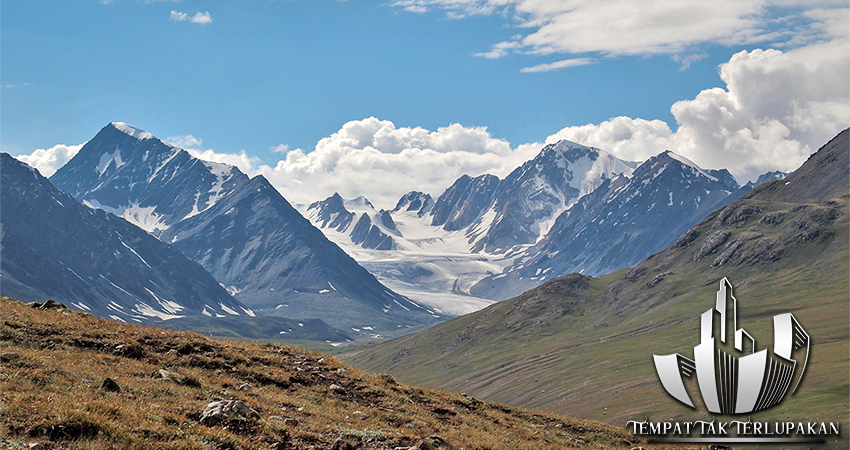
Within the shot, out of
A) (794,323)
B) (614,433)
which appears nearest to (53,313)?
(614,433)

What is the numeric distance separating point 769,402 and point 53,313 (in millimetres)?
43520

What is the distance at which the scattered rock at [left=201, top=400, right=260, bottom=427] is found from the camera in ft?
73.1

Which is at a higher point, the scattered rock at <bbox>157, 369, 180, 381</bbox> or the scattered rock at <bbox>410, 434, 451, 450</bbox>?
the scattered rock at <bbox>157, 369, 180, 381</bbox>

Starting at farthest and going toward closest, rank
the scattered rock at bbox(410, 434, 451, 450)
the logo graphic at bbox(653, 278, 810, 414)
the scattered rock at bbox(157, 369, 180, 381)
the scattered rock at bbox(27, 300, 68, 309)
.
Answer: the logo graphic at bbox(653, 278, 810, 414)
the scattered rock at bbox(27, 300, 68, 309)
the scattered rock at bbox(157, 369, 180, 381)
the scattered rock at bbox(410, 434, 451, 450)

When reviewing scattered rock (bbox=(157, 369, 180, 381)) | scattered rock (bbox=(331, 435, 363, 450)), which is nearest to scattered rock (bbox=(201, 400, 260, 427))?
scattered rock (bbox=(331, 435, 363, 450))

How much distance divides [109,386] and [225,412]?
5071 millimetres

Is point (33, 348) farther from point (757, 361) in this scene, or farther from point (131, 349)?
point (757, 361)

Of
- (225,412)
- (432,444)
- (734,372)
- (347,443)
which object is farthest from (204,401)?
(734,372)

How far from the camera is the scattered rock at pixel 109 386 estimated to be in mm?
24188

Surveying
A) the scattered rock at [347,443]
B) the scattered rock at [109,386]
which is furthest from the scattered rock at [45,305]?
the scattered rock at [347,443]

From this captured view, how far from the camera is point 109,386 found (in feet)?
79.6

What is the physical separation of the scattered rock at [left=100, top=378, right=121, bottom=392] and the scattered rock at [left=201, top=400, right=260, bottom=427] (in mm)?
4180

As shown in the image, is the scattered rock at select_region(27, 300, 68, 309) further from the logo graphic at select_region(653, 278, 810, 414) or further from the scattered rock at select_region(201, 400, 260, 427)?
the logo graphic at select_region(653, 278, 810, 414)

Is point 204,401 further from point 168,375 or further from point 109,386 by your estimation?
point 168,375
